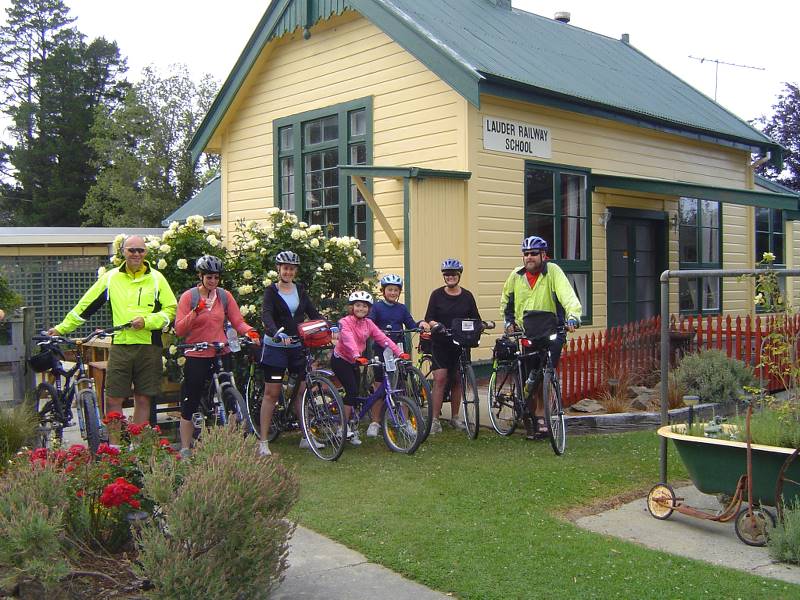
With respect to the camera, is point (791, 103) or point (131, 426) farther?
point (791, 103)

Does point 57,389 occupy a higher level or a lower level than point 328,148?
lower

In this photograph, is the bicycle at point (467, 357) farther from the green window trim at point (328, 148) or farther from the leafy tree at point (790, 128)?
the leafy tree at point (790, 128)

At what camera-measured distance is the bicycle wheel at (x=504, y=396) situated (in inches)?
330

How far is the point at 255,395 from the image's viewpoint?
28.6 ft

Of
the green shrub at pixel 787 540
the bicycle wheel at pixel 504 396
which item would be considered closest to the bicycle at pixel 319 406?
the bicycle wheel at pixel 504 396

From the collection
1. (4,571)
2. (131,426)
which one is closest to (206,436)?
(131,426)

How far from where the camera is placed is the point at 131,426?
4879 mm

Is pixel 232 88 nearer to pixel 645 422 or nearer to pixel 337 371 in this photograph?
pixel 337 371

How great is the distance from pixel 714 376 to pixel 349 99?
675 cm

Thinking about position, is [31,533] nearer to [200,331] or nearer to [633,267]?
[200,331]

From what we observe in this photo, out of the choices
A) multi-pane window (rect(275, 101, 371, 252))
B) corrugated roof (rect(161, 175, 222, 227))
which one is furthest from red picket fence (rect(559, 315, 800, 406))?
corrugated roof (rect(161, 175, 222, 227))

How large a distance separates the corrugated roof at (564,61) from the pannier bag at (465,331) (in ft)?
12.1

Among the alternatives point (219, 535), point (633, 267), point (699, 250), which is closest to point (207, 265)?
point (219, 535)

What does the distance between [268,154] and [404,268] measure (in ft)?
16.1
